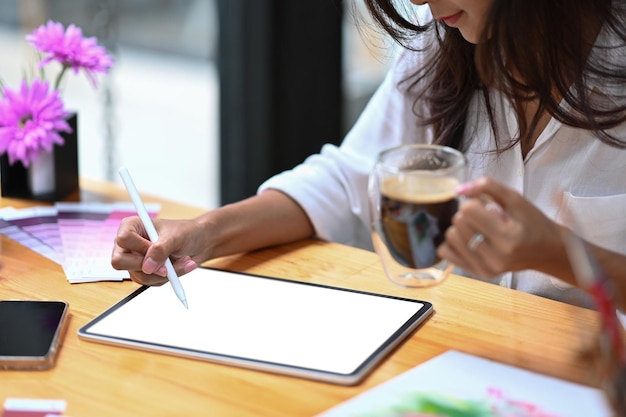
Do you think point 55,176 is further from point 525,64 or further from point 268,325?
point 525,64

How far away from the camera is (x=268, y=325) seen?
1.08 metres

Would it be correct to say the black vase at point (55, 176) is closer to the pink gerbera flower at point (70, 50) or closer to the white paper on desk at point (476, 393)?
the pink gerbera flower at point (70, 50)

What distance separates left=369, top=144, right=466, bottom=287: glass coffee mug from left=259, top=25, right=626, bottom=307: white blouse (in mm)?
350

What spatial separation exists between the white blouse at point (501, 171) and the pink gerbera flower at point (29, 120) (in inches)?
13.8

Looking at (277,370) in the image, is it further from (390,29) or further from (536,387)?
(390,29)

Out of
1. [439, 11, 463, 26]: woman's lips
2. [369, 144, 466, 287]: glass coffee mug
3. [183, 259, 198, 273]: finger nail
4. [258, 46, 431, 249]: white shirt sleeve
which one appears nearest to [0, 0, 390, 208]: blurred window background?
[258, 46, 431, 249]: white shirt sleeve

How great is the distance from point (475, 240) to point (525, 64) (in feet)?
1.17

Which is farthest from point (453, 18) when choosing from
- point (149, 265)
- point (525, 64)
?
point (149, 265)

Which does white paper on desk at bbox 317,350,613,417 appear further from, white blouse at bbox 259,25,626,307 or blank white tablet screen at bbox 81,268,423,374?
white blouse at bbox 259,25,626,307

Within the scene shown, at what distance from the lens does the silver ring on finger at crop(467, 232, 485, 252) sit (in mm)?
890

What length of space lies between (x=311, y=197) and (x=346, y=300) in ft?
1.09

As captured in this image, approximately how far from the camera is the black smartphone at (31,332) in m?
1.01

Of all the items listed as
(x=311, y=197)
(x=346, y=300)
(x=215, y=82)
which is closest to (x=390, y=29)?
(x=311, y=197)

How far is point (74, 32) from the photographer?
1.53 metres
